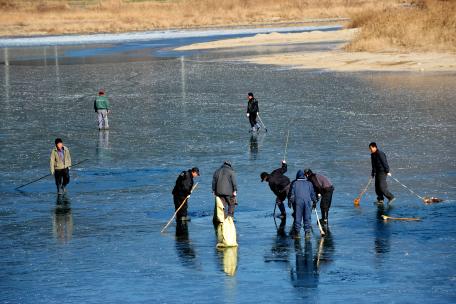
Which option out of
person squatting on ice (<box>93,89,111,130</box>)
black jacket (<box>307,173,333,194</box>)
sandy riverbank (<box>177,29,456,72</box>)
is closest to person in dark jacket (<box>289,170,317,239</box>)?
black jacket (<box>307,173,333,194</box>)

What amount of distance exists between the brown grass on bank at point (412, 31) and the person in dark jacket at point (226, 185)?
142 ft

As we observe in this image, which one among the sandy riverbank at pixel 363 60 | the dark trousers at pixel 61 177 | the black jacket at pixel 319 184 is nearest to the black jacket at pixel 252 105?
the dark trousers at pixel 61 177

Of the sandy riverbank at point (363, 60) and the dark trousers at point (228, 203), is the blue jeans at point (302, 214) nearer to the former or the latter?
the dark trousers at point (228, 203)

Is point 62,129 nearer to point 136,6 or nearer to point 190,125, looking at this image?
point 190,125

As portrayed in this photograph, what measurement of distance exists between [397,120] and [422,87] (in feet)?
34.8

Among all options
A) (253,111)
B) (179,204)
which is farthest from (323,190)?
(253,111)

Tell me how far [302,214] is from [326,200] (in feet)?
4.11

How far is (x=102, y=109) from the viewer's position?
33688 mm

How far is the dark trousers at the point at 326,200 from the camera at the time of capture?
62.1 feet

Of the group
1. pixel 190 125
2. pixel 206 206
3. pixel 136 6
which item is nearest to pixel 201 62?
pixel 190 125

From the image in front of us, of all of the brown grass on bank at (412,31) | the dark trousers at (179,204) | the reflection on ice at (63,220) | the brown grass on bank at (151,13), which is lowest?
the reflection on ice at (63,220)

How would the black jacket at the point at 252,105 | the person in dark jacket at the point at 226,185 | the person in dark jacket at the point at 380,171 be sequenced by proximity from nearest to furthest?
the person in dark jacket at the point at 226,185 → the person in dark jacket at the point at 380,171 → the black jacket at the point at 252,105

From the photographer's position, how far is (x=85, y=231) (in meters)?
19.2

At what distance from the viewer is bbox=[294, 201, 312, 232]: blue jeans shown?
58.1 feet
